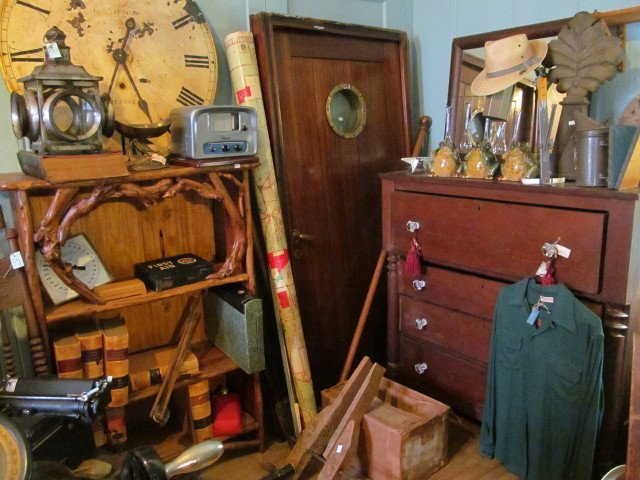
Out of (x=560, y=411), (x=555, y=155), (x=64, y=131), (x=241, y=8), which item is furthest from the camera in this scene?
(x=241, y=8)

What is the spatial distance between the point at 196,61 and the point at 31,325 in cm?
110

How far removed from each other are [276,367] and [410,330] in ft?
1.95

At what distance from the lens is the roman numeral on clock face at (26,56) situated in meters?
1.74

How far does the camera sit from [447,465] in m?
2.02

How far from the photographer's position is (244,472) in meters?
2.04

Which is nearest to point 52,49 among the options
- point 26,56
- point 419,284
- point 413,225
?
point 26,56

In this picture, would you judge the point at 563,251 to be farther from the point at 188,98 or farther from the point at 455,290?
the point at 188,98

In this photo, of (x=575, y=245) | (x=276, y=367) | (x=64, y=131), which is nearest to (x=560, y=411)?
(x=575, y=245)

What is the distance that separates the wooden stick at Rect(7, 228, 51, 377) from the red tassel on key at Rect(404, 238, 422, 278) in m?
1.29

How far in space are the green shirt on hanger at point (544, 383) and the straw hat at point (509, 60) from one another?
0.77m

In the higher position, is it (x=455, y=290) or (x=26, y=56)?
→ (x=26, y=56)

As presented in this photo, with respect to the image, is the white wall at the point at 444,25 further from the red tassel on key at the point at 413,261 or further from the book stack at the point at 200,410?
the book stack at the point at 200,410

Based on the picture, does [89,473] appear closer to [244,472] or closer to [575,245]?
[244,472]

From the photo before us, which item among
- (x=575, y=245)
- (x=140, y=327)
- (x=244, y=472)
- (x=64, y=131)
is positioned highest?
(x=64, y=131)
